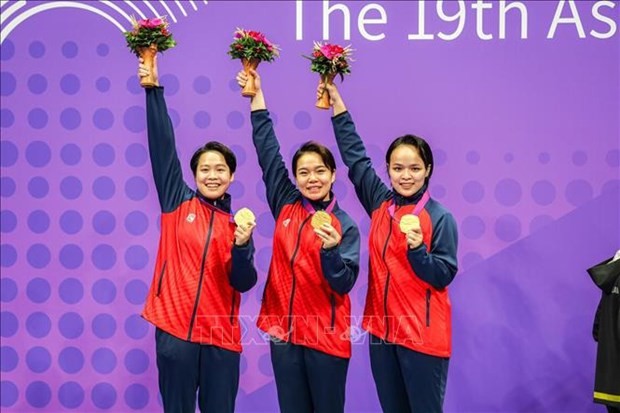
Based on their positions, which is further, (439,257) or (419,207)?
(419,207)

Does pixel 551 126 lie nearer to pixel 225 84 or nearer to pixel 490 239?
pixel 490 239

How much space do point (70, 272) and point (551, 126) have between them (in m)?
2.77

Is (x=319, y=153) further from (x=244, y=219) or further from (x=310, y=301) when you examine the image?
(x=310, y=301)

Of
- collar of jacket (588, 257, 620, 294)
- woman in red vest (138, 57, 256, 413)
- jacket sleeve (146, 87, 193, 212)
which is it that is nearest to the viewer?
woman in red vest (138, 57, 256, 413)

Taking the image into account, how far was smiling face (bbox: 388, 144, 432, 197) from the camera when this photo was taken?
3096 millimetres

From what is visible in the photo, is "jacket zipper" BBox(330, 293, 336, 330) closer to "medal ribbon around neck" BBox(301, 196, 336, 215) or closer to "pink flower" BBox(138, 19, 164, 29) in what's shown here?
"medal ribbon around neck" BBox(301, 196, 336, 215)

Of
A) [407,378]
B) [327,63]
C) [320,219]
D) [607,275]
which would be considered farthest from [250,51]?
[607,275]

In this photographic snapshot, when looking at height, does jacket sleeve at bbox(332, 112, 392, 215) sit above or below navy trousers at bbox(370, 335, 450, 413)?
above

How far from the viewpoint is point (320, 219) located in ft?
9.68

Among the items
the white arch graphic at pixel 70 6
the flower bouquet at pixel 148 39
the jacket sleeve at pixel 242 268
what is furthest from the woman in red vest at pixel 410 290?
the white arch graphic at pixel 70 6

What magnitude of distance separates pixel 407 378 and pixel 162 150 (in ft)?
4.43

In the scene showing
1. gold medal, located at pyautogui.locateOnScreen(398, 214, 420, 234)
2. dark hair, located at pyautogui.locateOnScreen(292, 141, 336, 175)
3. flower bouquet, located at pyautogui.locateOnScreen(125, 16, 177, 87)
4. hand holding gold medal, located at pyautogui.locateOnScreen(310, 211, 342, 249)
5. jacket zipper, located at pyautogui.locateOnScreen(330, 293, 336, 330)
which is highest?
flower bouquet, located at pyautogui.locateOnScreen(125, 16, 177, 87)

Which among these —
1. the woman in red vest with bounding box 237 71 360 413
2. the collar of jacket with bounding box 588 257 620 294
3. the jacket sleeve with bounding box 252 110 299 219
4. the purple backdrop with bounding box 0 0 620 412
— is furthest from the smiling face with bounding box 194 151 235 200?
the collar of jacket with bounding box 588 257 620 294

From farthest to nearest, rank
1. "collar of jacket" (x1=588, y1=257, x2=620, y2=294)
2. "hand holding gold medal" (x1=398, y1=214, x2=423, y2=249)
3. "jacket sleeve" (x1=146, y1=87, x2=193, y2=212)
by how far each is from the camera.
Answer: "collar of jacket" (x1=588, y1=257, x2=620, y2=294), "jacket sleeve" (x1=146, y1=87, x2=193, y2=212), "hand holding gold medal" (x1=398, y1=214, x2=423, y2=249)
